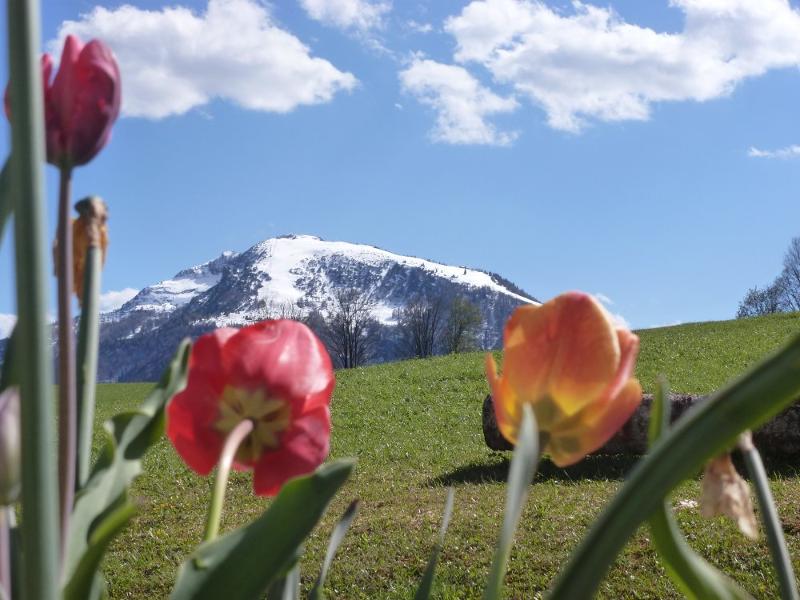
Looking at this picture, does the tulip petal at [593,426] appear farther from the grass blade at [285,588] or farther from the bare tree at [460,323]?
the bare tree at [460,323]

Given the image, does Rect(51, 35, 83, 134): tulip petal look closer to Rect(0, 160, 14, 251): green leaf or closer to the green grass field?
Rect(0, 160, 14, 251): green leaf

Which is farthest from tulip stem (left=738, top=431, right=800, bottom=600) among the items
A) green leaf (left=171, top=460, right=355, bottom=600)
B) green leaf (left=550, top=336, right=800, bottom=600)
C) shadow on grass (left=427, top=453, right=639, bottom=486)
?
shadow on grass (left=427, top=453, right=639, bottom=486)

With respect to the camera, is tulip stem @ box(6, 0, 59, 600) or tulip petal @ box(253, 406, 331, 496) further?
tulip petal @ box(253, 406, 331, 496)

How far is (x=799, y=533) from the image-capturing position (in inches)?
230

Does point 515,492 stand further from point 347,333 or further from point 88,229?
point 347,333

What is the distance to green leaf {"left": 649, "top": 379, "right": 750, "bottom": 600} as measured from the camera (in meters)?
0.49

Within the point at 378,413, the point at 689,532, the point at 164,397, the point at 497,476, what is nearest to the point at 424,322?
the point at 378,413

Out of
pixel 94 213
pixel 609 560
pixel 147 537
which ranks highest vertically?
pixel 94 213

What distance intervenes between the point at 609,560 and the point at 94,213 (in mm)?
378

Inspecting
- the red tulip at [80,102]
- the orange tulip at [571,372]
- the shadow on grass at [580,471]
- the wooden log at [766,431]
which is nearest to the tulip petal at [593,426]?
the orange tulip at [571,372]

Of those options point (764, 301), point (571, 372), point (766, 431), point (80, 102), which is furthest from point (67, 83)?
point (764, 301)

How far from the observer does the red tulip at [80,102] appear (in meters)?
0.48

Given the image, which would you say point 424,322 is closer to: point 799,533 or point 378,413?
point 378,413

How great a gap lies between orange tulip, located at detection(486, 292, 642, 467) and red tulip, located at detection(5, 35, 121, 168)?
26cm
